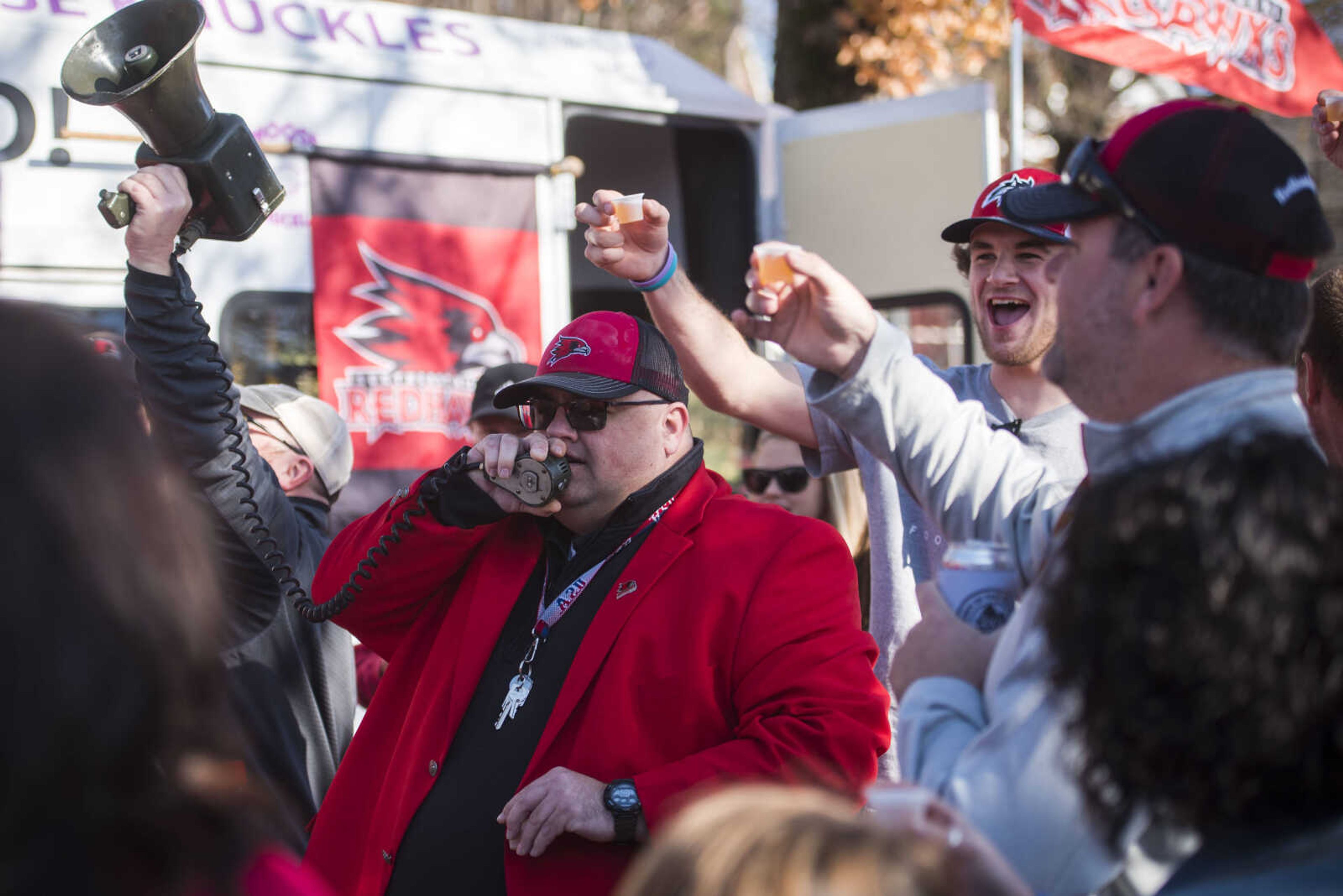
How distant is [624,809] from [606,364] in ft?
3.63

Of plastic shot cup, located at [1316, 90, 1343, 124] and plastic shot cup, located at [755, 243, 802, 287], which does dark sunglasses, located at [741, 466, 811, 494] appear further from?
plastic shot cup, located at [755, 243, 802, 287]

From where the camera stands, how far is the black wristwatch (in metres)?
2.46

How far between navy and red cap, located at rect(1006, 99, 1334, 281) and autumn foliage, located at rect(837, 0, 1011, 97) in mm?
6088

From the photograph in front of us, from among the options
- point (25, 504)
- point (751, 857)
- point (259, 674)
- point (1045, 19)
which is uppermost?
point (1045, 19)

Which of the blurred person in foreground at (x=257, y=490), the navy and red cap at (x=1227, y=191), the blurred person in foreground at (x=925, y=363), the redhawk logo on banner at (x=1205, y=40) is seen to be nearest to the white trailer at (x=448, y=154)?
the redhawk logo on banner at (x=1205, y=40)

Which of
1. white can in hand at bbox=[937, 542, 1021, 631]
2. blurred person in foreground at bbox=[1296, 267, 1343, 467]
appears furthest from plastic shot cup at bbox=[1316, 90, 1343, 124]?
white can in hand at bbox=[937, 542, 1021, 631]

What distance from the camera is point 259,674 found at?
322 cm

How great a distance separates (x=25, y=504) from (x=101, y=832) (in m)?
0.30

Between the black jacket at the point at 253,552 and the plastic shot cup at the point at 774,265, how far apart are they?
1.43 meters

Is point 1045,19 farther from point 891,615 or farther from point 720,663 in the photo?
point 720,663

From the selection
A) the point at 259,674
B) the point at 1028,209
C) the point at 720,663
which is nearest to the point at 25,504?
the point at 1028,209

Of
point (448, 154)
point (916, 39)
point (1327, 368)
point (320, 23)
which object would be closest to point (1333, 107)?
point (1327, 368)

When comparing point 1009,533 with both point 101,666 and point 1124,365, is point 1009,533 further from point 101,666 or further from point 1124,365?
point 101,666

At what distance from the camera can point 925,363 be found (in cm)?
261
